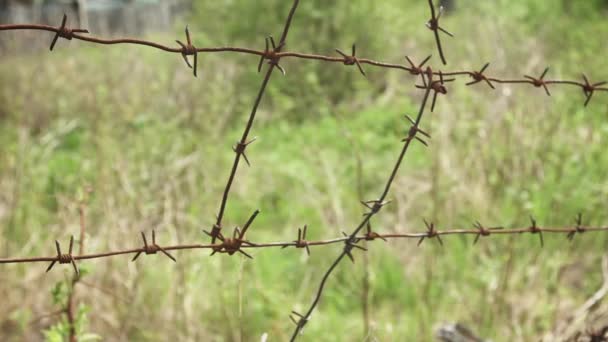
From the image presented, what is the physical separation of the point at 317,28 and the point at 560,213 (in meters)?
5.32

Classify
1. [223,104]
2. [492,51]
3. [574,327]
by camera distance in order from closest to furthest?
1. [574,327]
2. [223,104]
3. [492,51]

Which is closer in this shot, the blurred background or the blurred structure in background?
the blurred background

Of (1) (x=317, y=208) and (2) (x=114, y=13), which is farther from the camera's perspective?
(2) (x=114, y=13)

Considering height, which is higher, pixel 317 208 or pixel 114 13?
pixel 114 13

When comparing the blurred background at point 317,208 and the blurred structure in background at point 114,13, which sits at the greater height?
the blurred structure in background at point 114,13

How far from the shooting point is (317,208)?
4.69 metres

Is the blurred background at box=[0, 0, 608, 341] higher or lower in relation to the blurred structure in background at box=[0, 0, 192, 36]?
lower

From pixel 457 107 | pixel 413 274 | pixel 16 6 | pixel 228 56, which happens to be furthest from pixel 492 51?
pixel 16 6

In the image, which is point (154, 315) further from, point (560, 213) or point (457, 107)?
point (457, 107)

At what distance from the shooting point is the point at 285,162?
6438mm

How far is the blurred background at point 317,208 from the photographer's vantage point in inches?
142

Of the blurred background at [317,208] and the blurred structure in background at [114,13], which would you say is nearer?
the blurred background at [317,208]

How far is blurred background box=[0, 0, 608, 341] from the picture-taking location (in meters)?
3.62

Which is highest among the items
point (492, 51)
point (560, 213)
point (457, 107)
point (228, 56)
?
point (228, 56)
